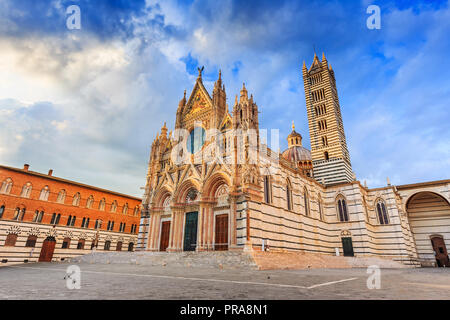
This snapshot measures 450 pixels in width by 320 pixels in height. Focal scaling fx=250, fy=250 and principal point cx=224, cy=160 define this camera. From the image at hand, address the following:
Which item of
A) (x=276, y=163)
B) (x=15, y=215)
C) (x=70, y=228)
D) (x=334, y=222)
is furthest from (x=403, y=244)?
(x=15, y=215)

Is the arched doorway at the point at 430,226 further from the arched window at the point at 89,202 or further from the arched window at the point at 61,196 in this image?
the arched window at the point at 61,196

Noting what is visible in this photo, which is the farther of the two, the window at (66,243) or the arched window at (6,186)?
the window at (66,243)

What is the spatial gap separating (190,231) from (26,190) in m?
18.6

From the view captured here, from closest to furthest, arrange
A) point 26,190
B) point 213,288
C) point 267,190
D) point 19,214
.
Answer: point 213,288 → point 267,190 → point 19,214 → point 26,190

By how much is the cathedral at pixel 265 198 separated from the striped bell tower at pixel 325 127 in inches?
6.0

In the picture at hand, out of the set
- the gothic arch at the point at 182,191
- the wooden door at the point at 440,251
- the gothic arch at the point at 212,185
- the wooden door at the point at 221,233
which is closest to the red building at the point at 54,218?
the gothic arch at the point at 182,191

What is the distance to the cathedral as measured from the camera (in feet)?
67.6

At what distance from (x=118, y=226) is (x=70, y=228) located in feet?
20.6

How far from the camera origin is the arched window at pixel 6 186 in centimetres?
2518

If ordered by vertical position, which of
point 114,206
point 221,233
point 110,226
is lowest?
point 221,233

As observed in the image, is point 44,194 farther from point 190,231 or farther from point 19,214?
point 190,231

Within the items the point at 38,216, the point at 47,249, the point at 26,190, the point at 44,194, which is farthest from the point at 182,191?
the point at 26,190

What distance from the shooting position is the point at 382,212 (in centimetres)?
2944
